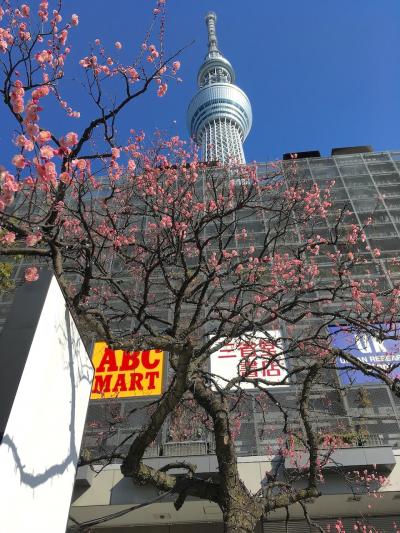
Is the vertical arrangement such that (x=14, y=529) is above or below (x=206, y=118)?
below

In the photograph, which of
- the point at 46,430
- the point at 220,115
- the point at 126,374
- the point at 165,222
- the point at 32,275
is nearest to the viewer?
the point at 46,430

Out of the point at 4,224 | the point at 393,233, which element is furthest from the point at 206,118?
the point at 4,224

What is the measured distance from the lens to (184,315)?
1335 centimetres

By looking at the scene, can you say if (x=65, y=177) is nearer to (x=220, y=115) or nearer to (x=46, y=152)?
(x=46, y=152)

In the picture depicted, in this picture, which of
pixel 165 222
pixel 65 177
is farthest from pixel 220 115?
pixel 65 177

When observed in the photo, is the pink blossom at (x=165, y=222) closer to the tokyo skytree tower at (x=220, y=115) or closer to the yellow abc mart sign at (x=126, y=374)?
the yellow abc mart sign at (x=126, y=374)

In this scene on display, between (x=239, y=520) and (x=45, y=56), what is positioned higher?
(x=45, y=56)

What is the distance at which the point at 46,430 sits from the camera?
99.8 inches

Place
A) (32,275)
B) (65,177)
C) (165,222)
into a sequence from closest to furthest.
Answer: (32,275) → (65,177) → (165,222)

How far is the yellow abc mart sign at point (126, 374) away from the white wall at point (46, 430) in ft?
26.7

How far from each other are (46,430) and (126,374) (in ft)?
29.9

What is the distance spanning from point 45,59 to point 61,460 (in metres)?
4.57

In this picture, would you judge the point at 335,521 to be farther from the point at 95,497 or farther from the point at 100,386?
the point at 100,386

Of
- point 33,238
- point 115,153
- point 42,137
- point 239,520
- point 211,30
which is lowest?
point 239,520
